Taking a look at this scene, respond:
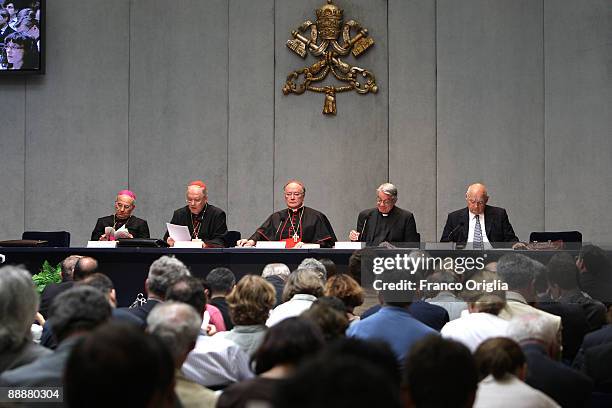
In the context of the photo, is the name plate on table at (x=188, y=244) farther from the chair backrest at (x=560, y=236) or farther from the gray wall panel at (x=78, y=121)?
the chair backrest at (x=560, y=236)

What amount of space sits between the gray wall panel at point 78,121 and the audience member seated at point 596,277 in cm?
749

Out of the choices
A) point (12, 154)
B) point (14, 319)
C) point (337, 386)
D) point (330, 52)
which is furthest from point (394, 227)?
point (337, 386)

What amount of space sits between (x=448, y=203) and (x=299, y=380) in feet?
33.3

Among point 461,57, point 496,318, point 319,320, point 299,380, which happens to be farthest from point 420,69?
point 299,380

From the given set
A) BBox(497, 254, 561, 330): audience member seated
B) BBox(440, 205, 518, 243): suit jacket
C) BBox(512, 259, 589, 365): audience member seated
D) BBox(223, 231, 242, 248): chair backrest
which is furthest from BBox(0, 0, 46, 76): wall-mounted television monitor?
BBox(512, 259, 589, 365): audience member seated

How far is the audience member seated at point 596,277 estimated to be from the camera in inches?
221

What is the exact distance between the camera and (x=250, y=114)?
11828mm

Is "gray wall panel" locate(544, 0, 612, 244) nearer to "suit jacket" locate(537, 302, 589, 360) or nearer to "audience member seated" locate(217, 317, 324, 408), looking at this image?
"suit jacket" locate(537, 302, 589, 360)

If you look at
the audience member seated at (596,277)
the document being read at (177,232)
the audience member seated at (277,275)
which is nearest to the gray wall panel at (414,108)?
the document being read at (177,232)

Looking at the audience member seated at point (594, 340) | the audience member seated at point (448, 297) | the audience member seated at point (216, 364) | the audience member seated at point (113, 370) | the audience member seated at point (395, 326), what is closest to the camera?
the audience member seated at point (113, 370)

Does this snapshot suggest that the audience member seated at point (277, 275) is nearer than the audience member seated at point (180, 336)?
No

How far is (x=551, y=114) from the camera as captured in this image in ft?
37.4

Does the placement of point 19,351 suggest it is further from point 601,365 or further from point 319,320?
point 601,365

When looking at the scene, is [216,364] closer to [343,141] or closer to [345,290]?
[345,290]
